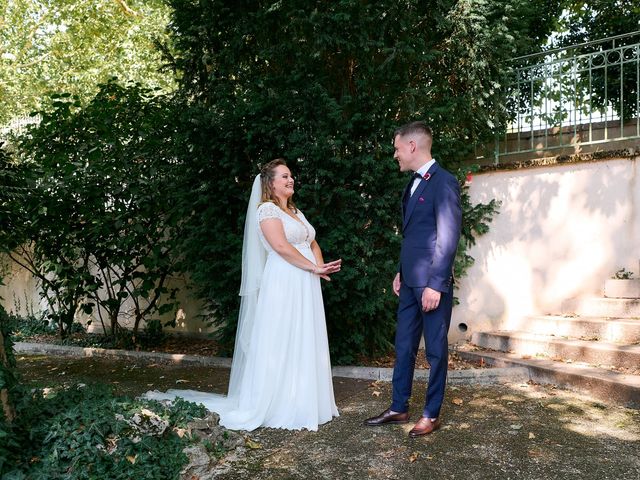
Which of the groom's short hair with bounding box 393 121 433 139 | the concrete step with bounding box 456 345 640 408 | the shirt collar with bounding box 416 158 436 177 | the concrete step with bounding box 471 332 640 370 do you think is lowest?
the concrete step with bounding box 456 345 640 408

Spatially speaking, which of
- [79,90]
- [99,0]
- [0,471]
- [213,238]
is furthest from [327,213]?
[99,0]

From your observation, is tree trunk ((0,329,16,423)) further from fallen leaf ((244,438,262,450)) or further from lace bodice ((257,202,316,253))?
lace bodice ((257,202,316,253))

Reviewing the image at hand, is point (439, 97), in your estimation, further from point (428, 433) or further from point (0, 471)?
point (0, 471)

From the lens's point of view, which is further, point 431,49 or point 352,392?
point 431,49

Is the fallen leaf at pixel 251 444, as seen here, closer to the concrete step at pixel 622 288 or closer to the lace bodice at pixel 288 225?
the lace bodice at pixel 288 225

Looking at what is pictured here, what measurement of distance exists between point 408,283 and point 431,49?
3407 millimetres

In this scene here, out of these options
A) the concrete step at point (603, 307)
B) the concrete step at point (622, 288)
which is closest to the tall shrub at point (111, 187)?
the concrete step at point (603, 307)

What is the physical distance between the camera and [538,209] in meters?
6.94

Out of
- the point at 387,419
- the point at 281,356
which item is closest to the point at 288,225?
the point at 281,356

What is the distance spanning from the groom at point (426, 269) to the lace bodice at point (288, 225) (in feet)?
3.09

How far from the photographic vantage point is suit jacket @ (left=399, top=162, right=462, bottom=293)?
4.08m

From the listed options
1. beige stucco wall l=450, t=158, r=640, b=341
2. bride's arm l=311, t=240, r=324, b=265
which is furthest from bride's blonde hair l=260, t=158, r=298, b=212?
beige stucco wall l=450, t=158, r=640, b=341

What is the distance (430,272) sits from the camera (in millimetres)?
4148

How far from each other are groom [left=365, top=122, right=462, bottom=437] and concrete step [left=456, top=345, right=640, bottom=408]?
1640mm
